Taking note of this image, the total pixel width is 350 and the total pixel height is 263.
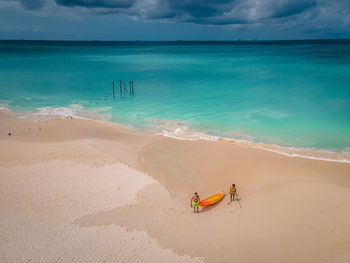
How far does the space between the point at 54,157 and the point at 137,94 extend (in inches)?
906

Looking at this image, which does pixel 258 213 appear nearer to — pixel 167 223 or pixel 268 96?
pixel 167 223

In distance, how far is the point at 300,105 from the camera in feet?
102

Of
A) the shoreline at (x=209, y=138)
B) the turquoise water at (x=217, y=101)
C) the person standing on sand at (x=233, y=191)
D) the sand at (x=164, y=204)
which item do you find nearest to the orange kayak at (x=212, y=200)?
the sand at (x=164, y=204)

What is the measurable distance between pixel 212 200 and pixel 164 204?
241 centimetres

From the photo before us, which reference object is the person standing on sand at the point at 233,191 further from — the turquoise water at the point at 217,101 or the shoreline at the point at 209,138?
the turquoise water at the point at 217,101

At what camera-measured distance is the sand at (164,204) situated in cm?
977

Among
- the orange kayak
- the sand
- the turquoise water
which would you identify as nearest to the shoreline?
the turquoise water

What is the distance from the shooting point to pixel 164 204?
12.7m

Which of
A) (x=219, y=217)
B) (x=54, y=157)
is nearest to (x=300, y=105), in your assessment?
(x=219, y=217)

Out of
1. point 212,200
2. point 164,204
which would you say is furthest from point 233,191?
point 164,204

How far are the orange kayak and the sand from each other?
404 mm

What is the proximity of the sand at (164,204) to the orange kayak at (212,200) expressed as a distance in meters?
0.40

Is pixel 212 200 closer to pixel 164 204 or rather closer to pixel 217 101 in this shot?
pixel 164 204

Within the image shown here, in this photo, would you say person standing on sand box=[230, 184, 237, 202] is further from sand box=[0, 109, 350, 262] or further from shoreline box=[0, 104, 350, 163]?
shoreline box=[0, 104, 350, 163]
